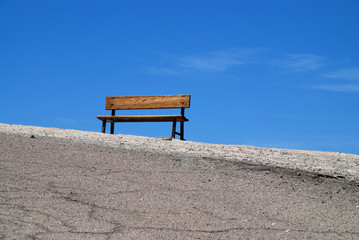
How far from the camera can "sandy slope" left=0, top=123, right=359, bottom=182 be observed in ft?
20.1

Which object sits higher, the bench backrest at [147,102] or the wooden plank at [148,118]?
the bench backrest at [147,102]

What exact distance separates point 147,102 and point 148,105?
0.09m

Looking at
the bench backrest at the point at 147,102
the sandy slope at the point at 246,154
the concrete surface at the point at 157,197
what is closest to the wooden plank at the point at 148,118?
the bench backrest at the point at 147,102

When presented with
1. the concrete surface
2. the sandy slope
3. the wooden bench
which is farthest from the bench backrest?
the concrete surface

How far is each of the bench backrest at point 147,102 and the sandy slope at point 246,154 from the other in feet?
11.2

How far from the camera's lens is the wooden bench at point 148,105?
34.1 ft

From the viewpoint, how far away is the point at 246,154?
6656 millimetres

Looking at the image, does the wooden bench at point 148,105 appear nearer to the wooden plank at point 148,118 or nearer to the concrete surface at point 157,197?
the wooden plank at point 148,118

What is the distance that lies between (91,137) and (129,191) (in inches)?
123

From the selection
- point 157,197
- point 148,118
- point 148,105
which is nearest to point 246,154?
point 157,197

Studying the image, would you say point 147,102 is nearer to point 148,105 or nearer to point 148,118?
point 148,105

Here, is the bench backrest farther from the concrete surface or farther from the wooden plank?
the concrete surface

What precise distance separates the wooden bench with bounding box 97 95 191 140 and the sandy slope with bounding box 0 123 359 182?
295cm

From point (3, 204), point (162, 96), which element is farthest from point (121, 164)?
point (162, 96)
